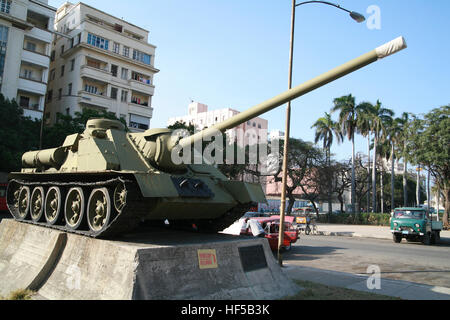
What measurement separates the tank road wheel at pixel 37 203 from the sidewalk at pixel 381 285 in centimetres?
571

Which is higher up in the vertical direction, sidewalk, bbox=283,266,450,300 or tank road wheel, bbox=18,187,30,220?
tank road wheel, bbox=18,187,30,220

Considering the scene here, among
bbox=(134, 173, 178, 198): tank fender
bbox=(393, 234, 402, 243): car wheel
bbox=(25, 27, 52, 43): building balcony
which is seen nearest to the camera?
bbox=(134, 173, 178, 198): tank fender

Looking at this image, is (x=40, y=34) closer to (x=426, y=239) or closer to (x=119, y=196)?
(x=119, y=196)

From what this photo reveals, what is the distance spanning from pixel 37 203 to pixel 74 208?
1.87 m

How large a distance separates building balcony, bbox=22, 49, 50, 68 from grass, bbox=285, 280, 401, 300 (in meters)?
31.3

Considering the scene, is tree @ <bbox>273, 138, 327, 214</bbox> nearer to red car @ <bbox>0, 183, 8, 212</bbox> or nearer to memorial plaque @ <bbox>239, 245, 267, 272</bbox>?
red car @ <bbox>0, 183, 8, 212</bbox>

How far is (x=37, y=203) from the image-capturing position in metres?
8.38

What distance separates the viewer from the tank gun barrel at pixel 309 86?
4.64 meters

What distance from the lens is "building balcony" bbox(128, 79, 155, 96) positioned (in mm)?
37844

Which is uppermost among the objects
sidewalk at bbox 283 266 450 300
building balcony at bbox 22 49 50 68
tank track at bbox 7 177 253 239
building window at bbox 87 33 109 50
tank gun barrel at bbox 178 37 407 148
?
building window at bbox 87 33 109 50

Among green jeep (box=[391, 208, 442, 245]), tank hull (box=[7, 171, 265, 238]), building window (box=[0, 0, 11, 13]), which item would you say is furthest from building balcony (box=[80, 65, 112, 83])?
green jeep (box=[391, 208, 442, 245])

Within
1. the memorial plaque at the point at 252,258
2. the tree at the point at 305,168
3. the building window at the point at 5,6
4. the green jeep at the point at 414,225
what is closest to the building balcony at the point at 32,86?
the building window at the point at 5,6

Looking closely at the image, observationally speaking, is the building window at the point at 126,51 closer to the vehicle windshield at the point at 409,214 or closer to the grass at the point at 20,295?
the vehicle windshield at the point at 409,214
